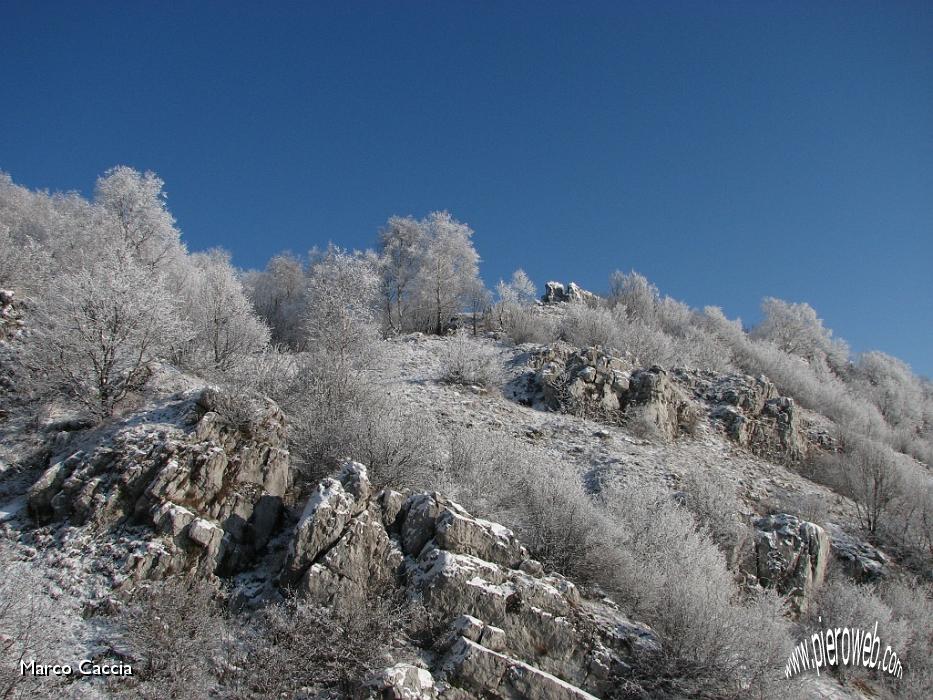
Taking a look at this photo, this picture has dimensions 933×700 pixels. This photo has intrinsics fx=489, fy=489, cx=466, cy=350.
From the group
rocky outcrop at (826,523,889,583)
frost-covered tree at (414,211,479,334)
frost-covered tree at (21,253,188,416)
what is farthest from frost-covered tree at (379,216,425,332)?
rocky outcrop at (826,523,889,583)

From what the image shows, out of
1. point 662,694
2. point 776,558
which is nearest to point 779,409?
point 776,558

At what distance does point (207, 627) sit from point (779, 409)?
27240 millimetres

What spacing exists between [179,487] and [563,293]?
50854 millimetres

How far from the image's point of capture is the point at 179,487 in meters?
9.48

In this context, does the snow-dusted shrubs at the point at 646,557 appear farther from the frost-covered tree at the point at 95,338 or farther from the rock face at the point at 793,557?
the frost-covered tree at the point at 95,338

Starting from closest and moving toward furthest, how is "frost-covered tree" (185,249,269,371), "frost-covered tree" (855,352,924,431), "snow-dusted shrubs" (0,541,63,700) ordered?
"snow-dusted shrubs" (0,541,63,700)
"frost-covered tree" (185,249,269,371)
"frost-covered tree" (855,352,924,431)

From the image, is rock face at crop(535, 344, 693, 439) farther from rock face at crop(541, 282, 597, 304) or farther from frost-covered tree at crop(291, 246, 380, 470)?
rock face at crop(541, 282, 597, 304)

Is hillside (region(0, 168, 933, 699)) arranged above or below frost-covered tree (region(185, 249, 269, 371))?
below

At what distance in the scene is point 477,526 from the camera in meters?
9.72

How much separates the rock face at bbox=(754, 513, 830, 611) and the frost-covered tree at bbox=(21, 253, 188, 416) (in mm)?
18294

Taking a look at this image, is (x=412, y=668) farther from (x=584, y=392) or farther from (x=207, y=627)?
(x=584, y=392)

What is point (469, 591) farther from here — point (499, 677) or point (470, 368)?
point (470, 368)

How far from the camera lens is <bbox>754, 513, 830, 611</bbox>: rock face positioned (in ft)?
45.8

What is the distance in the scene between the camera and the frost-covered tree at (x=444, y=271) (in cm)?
3806
